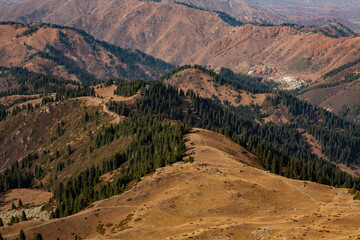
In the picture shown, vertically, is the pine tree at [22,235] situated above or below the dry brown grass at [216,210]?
below

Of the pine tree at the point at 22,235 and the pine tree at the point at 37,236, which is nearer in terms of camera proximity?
the pine tree at the point at 22,235

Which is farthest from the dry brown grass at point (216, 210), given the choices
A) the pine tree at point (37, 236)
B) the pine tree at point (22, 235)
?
the pine tree at point (22, 235)

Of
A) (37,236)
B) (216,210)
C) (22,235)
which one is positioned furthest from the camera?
(37,236)

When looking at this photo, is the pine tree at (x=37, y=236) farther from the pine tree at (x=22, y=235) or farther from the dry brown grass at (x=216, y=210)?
the pine tree at (x=22, y=235)

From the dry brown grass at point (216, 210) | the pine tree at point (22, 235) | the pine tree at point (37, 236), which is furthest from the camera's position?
the pine tree at point (37, 236)

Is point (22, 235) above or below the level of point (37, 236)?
above

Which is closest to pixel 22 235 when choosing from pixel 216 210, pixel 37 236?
pixel 37 236

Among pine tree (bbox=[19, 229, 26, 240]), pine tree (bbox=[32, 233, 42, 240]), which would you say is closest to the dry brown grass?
pine tree (bbox=[32, 233, 42, 240])

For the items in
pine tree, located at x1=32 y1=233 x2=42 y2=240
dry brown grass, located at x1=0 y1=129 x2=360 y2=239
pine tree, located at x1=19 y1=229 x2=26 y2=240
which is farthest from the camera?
pine tree, located at x1=32 y1=233 x2=42 y2=240

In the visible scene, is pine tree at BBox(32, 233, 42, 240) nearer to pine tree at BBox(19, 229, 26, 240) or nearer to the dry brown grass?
the dry brown grass

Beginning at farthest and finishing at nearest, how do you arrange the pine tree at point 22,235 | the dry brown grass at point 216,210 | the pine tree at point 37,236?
the pine tree at point 37,236 → the pine tree at point 22,235 → the dry brown grass at point 216,210

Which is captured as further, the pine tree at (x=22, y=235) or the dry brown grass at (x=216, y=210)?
the pine tree at (x=22, y=235)

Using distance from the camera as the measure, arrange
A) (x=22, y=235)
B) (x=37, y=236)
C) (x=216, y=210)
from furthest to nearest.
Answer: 1. (x=37, y=236)
2. (x=22, y=235)
3. (x=216, y=210)

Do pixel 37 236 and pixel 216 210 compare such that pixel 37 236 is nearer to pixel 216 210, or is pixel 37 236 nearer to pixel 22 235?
pixel 22 235
